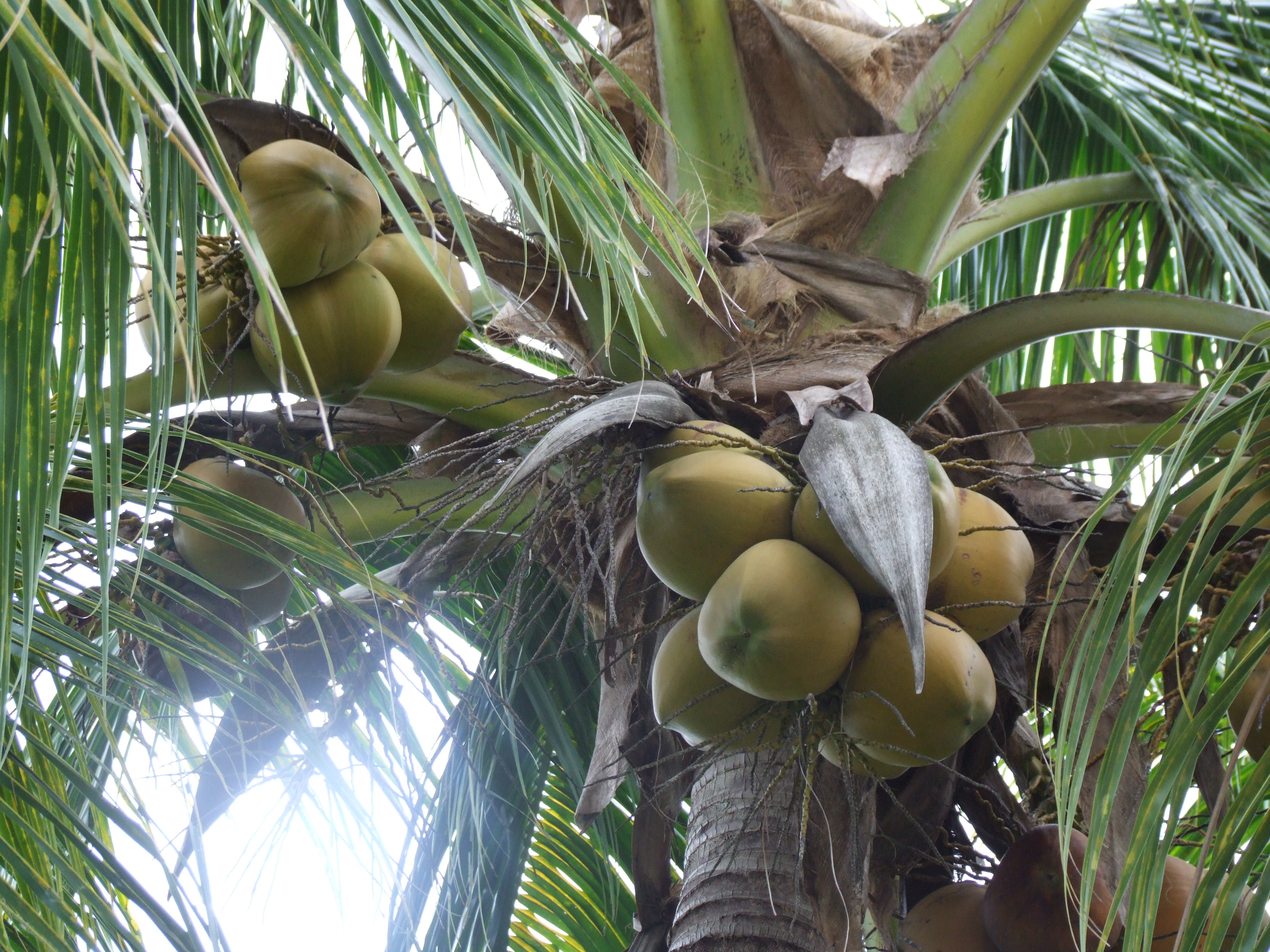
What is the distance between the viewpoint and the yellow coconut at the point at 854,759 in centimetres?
112

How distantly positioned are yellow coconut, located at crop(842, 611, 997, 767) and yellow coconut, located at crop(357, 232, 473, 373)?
541mm

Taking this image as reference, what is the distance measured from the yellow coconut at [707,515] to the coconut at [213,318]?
0.49 m

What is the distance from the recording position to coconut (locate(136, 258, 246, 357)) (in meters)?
1.22

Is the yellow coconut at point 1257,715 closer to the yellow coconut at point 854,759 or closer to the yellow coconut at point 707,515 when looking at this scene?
the yellow coconut at point 854,759

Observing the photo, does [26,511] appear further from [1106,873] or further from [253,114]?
[1106,873]

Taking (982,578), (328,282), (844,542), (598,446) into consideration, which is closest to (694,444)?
(598,446)

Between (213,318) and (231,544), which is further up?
(213,318)

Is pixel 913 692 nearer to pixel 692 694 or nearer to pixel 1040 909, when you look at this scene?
pixel 692 694

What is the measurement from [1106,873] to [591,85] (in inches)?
35.5

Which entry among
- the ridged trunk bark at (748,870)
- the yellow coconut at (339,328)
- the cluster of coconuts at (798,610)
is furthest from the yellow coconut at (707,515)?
the yellow coconut at (339,328)

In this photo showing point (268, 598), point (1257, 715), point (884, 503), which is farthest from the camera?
point (268, 598)

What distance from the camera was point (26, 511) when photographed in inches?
29.7

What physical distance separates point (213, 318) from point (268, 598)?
0.49m

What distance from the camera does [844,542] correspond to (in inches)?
40.5
